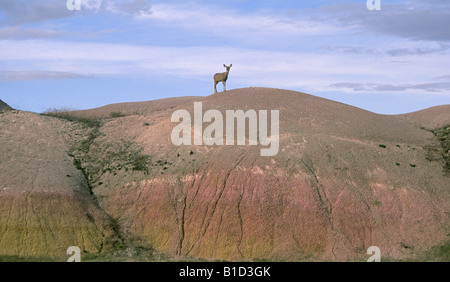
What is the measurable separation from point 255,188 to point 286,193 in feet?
6.58

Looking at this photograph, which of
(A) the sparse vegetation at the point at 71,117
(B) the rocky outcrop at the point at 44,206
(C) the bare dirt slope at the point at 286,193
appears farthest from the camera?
(A) the sparse vegetation at the point at 71,117

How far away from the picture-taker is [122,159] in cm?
4547

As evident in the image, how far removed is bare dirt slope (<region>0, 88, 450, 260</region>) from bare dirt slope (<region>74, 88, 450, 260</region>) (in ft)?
0.23

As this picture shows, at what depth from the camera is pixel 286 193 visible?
132 ft

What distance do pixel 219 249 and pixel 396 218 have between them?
11.2 m

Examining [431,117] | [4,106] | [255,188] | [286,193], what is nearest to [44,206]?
[255,188]

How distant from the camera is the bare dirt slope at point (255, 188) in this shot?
38.5 m

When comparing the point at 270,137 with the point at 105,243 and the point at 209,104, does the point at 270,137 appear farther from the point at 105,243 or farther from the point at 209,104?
the point at 105,243

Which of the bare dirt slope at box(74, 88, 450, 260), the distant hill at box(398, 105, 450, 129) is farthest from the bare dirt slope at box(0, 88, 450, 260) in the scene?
the distant hill at box(398, 105, 450, 129)

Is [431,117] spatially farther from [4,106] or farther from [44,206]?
[4,106]

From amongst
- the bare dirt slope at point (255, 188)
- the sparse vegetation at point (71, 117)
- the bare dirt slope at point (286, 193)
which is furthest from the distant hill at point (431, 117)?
the sparse vegetation at point (71, 117)

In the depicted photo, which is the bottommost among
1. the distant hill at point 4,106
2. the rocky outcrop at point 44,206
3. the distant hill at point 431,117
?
the rocky outcrop at point 44,206

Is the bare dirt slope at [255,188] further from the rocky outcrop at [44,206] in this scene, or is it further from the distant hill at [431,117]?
the distant hill at [431,117]

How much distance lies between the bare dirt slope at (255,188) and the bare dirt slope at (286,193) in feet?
0.23
